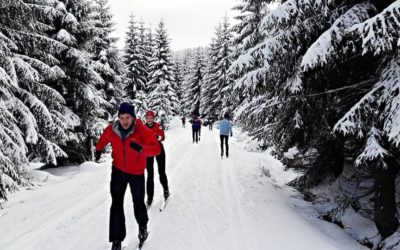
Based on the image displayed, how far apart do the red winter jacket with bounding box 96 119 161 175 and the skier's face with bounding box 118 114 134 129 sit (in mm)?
111

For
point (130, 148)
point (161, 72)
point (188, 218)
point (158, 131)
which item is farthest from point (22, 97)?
point (161, 72)

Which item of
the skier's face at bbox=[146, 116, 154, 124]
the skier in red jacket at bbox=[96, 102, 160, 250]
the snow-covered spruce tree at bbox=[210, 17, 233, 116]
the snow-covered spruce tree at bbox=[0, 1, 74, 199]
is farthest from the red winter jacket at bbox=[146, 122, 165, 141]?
the snow-covered spruce tree at bbox=[210, 17, 233, 116]

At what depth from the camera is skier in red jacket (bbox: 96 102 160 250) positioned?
506 cm

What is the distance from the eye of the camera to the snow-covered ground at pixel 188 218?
579 cm

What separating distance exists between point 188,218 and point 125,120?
288 cm

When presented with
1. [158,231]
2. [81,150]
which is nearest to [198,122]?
[81,150]

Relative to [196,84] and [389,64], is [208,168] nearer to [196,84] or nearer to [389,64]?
[389,64]

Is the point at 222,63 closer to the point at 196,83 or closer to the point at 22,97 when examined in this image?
the point at 196,83

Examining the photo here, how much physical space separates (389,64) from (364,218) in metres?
3.90

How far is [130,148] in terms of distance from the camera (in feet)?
16.6

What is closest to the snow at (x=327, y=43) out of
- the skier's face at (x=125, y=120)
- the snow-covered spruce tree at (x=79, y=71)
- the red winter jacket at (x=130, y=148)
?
the red winter jacket at (x=130, y=148)

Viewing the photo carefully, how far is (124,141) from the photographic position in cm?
506

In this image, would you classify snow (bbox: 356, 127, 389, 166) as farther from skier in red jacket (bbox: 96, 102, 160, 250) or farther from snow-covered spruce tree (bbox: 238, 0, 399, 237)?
skier in red jacket (bbox: 96, 102, 160, 250)

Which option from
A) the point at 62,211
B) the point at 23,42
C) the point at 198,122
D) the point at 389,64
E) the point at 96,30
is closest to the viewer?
the point at 389,64
